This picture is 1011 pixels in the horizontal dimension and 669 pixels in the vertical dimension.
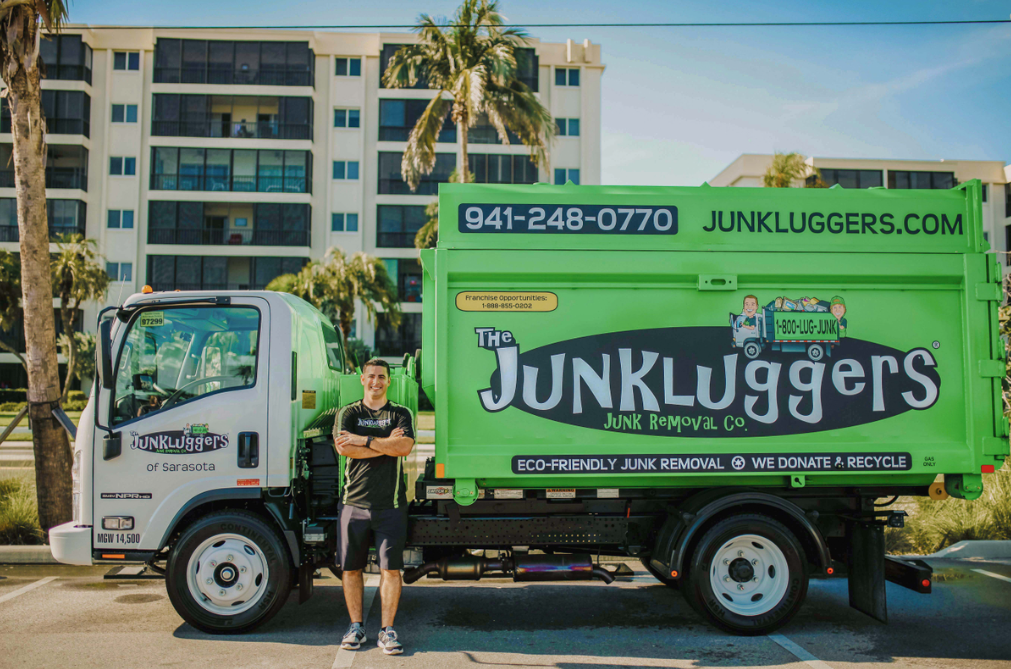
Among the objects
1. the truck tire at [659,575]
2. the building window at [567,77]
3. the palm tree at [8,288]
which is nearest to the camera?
the truck tire at [659,575]

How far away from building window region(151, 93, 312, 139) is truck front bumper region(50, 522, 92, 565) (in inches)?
1321

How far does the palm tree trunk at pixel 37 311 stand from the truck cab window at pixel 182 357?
3655 millimetres

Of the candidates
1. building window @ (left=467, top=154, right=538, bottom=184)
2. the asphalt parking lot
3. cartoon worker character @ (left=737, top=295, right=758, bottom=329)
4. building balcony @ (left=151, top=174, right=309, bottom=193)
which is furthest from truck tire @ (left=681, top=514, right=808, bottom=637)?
building balcony @ (left=151, top=174, right=309, bottom=193)

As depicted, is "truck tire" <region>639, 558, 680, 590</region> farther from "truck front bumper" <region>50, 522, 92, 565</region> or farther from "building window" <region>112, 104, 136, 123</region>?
"building window" <region>112, 104, 136, 123</region>

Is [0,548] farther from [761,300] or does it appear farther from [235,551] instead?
[761,300]

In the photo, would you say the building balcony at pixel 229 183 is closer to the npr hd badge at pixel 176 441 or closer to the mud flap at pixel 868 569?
the npr hd badge at pixel 176 441

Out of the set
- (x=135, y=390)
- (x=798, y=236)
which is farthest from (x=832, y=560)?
(x=135, y=390)

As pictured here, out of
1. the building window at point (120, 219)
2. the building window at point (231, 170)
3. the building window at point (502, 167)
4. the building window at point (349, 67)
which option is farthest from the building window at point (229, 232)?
the building window at point (502, 167)

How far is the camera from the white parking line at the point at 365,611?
462 centimetres

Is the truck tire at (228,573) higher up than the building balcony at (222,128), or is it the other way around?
the building balcony at (222,128)

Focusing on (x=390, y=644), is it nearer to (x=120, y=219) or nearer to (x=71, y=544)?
(x=71, y=544)

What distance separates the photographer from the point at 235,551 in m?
5.06

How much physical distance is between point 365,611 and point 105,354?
282 cm

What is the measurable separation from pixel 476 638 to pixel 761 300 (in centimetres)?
320
